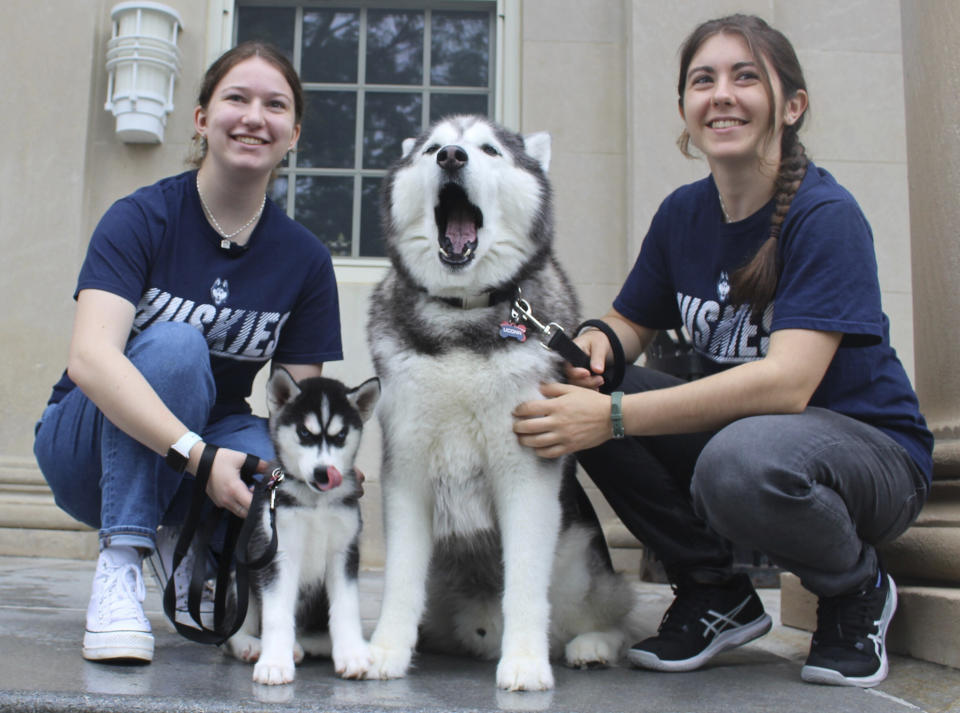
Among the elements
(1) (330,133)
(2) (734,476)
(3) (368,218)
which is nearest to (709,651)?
→ (2) (734,476)

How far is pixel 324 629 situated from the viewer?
2266 millimetres

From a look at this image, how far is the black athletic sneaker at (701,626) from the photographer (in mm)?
2174

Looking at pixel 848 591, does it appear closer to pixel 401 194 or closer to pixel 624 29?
pixel 401 194

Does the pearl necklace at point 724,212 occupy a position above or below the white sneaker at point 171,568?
above

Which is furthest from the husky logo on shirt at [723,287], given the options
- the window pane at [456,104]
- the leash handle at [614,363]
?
the window pane at [456,104]

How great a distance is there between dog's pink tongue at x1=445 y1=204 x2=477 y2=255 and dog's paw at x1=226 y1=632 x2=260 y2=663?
43.5 inches

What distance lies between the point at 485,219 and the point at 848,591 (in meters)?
1.30

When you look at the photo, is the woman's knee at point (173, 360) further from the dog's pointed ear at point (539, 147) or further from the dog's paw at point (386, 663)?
the dog's pointed ear at point (539, 147)

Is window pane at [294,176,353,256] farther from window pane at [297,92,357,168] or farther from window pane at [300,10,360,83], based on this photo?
window pane at [300,10,360,83]

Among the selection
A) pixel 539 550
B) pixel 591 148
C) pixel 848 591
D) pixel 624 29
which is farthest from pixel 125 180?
pixel 848 591

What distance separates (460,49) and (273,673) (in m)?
4.47

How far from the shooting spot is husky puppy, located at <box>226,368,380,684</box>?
1.94 metres

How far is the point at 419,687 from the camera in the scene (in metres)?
1.90

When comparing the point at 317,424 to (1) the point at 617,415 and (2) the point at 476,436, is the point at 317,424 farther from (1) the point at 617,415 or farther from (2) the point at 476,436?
(1) the point at 617,415
